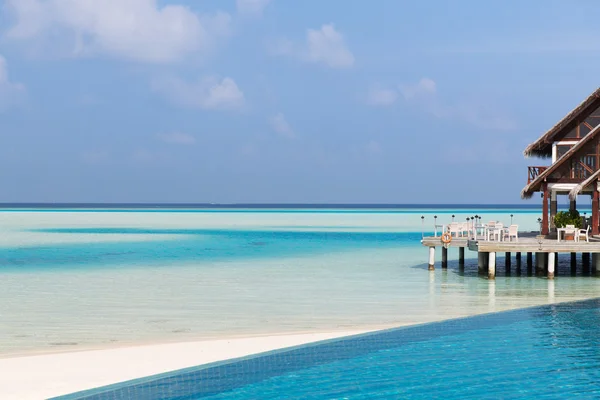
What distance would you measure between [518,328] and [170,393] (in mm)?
8668

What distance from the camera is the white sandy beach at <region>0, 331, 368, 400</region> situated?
11.7 metres

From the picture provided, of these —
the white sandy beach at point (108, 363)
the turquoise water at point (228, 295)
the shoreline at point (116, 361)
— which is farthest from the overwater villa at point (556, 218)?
the white sandy beach at point (108, 363)

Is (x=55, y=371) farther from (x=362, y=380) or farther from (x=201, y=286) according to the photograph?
(x=201, y=286)

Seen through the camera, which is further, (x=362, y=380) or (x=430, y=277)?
(x=430, y=277)

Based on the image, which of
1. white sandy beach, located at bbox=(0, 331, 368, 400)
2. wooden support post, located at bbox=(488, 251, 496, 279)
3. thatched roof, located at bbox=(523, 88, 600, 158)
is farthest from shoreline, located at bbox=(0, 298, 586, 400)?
thatched roof, located at bbox=(523, 88, 600, 158)

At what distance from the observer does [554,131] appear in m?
33.4

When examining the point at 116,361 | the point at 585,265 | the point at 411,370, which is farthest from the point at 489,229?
the point at 116,361

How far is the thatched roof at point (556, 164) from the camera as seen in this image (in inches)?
1175

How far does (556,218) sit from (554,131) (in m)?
3.98

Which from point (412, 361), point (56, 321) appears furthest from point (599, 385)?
point (56, 321)

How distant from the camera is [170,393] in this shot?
11828 mm

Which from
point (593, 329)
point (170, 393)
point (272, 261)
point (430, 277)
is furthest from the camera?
point (272, 261)

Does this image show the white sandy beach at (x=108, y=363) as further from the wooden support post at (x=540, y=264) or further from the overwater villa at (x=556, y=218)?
the wooden support post at (x=540, y=264)

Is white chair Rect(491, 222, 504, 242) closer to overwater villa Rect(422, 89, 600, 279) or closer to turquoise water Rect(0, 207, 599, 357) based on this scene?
overwater villa Rect(422, 89, 600, 279)
